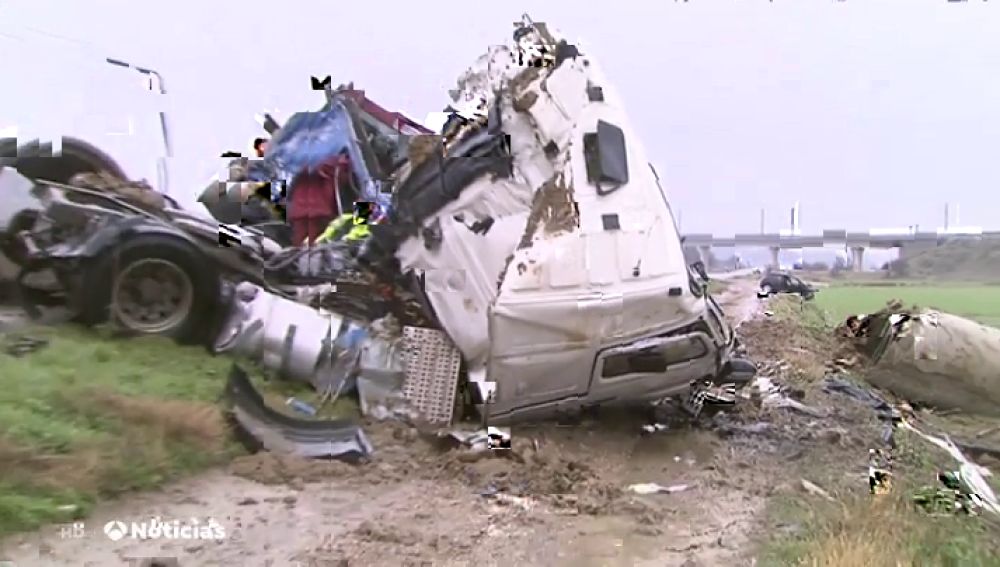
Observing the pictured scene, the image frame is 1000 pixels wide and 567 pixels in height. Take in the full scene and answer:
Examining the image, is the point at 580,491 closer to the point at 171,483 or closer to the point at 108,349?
the point at 171,483

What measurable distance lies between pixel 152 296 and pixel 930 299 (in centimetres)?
1457

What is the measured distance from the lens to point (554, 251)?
231 inches

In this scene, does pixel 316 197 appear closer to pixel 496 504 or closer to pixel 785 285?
pixel 496 504

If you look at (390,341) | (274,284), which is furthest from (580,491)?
(274,284)

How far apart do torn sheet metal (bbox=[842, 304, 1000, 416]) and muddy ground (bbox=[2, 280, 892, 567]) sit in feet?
10.2

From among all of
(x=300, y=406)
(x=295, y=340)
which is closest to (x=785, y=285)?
(x=295, y=340)

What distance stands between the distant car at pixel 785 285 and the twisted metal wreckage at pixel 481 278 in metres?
23.4

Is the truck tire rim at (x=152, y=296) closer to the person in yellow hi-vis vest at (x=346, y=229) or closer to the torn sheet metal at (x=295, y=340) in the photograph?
the torn sheet metal at (x=295, y=340)

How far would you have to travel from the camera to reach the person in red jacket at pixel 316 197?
319 inches

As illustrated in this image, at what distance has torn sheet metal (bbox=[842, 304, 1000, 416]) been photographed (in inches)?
373

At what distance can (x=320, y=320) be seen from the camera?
6.47m

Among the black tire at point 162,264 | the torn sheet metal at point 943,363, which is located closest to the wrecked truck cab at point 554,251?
the black tire at point 162,264

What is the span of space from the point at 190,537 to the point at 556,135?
3.29 metres

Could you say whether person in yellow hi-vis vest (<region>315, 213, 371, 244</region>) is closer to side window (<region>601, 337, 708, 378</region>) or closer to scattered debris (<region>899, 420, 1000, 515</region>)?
side window (<region>601, 337, 708, 378</region>)
